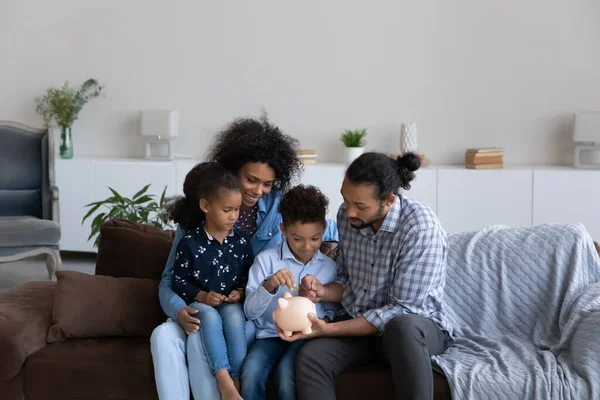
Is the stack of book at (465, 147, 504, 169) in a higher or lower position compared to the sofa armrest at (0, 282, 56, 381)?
higher

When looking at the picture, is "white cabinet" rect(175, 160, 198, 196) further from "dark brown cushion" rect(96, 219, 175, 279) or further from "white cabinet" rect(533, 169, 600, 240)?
"dark brown cushion" rect(96, 219, 175, 279)

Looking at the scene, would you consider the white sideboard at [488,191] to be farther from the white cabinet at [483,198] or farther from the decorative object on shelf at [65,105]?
the decorative object on shelf at [65,105]

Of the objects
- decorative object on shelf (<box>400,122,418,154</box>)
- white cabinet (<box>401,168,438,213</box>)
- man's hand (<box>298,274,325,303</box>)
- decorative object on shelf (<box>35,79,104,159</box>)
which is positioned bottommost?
man's hand (<box>298,274,325,303</box>)

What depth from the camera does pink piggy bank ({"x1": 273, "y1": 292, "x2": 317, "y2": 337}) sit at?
100 inches

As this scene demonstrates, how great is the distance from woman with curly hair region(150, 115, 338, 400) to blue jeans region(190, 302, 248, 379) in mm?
33

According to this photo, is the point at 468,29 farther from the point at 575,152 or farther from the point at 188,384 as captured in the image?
the point at 188,384

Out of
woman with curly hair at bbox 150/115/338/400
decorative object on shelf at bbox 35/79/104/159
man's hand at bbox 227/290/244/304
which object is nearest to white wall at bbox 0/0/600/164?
decorative object on shelf at bbox 35/79/104/159

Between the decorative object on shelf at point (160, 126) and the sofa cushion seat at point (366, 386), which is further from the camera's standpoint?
the decorative object on shelf at point (160, 126)

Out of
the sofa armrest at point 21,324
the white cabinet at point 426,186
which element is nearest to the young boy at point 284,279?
the sofa armrest at point 21,324

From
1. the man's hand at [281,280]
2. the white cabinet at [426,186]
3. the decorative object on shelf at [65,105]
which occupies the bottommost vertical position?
the man's hand at [281,280]

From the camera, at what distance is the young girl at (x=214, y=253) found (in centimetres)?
271

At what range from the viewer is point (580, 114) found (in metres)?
5.51

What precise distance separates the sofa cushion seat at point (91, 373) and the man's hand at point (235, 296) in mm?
333

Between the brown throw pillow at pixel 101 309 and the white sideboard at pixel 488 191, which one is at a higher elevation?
the white sideboard at pixel 488 191
